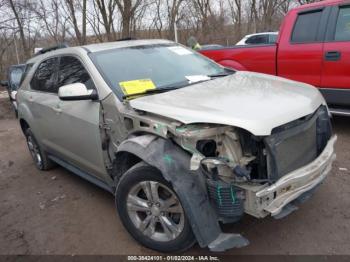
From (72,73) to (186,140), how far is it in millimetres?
1964

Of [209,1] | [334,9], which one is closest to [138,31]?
[209,1]

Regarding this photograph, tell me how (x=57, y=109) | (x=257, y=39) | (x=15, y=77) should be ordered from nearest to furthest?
(x=57, y=109) → (x=15, y=77) → (x=257, y=39)

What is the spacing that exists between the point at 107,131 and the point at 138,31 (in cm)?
2406

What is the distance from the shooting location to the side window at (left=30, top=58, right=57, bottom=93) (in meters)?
4.59

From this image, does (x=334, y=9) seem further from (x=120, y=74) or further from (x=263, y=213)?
(x=263, y=213)

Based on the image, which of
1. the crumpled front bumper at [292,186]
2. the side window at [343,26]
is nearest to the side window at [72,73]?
the crumpled front bumper at [292,186]

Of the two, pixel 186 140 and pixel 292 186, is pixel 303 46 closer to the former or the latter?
pixel 292 186

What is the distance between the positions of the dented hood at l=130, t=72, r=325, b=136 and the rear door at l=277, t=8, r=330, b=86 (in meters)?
2.19

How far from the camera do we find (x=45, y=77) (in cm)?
483

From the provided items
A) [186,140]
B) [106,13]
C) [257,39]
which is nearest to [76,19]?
[106,13]

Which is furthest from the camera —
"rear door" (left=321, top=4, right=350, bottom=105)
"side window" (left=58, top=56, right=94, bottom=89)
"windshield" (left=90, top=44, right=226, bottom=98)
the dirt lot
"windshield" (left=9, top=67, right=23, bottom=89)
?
"windshield" (left=9, top=67, right=23, bottom=89)

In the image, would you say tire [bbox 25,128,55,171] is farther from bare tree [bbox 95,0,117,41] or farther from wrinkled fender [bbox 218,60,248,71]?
bare tree [bbox 95,0,117,41]

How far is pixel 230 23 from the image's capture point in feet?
102

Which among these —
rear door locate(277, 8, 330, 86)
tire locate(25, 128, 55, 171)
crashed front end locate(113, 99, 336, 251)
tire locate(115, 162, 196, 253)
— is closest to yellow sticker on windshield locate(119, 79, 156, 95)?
crashed front end locate(113, 99, 336, 251)
